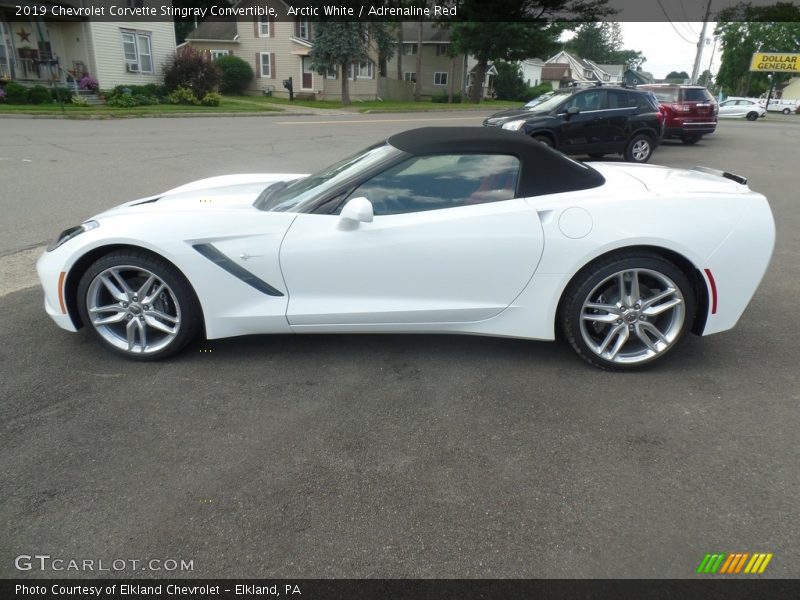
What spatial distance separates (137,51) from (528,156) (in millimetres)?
31174

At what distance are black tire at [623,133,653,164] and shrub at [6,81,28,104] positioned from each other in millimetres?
22667

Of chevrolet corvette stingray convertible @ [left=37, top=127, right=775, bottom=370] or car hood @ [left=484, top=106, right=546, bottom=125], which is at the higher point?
car hood @ [left=484, top=106, right=546, bottom=125]

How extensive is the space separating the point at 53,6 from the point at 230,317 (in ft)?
99.2

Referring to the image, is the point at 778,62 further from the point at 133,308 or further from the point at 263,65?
the point at 133,308

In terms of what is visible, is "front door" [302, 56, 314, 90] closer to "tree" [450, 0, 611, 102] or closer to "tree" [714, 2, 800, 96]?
"tree" [450, 0, 611, 102]

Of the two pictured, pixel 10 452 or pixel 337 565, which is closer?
pixel 337 565

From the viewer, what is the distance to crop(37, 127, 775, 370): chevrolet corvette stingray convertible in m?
3.37

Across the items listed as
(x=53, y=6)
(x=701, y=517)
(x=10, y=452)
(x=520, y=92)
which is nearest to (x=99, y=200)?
(x=10, y=452)

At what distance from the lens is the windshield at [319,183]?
3.58m

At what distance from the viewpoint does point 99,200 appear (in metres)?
7.86

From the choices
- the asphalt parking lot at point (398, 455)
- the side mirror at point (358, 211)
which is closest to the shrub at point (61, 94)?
the asphalt parking lot at point (398, 455)

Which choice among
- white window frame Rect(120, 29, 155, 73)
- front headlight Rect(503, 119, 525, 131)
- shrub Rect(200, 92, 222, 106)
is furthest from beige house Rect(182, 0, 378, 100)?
front headlight Rect(503, 119, 525, 131)

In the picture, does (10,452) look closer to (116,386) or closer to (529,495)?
(116,386)
